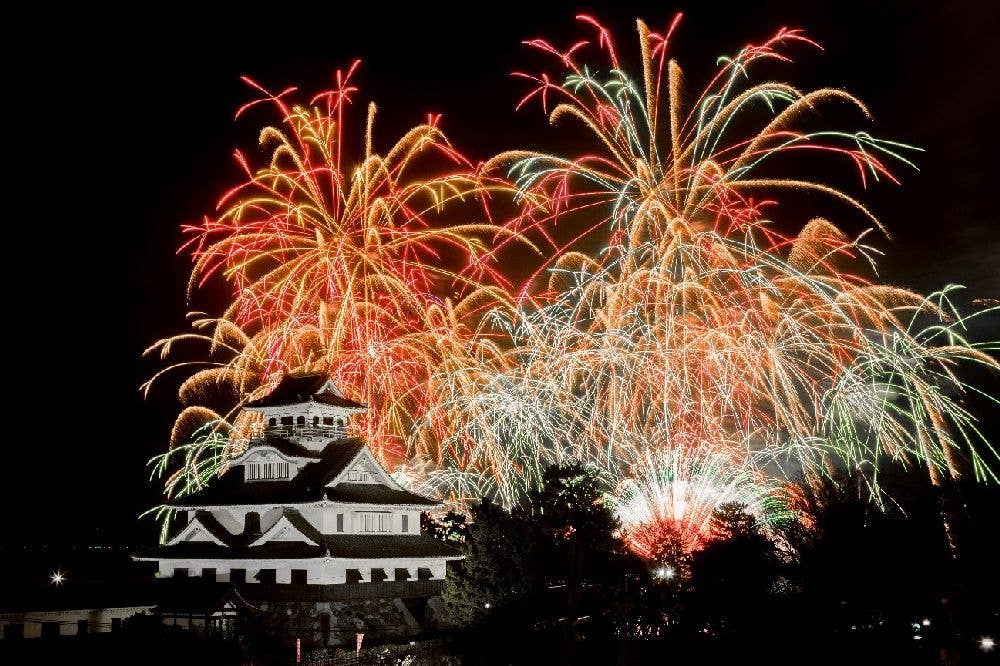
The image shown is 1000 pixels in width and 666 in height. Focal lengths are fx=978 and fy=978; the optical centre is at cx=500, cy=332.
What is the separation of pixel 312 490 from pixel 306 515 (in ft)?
4.67

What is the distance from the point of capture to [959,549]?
34.7 metres

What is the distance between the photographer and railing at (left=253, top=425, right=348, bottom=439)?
167 feet

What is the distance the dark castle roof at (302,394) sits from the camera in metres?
50.8

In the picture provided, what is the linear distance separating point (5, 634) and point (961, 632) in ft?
131

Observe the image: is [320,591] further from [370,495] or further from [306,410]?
[306,410]

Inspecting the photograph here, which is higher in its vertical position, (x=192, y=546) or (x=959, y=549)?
(x=192, y=546)

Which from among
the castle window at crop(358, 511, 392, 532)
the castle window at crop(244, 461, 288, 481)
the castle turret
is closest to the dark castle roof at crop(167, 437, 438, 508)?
the castle window at crop(244, 461, 288, 481)

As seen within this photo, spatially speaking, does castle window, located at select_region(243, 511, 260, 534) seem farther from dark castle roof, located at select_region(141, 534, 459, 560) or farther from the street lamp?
the street lamp

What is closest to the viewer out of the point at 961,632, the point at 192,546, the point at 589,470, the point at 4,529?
the point at 961,632

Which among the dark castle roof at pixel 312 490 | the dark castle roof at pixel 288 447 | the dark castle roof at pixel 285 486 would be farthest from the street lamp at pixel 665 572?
the dark castle roof at pixel 288 447

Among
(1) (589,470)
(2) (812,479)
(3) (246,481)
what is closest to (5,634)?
(3) (246,481)

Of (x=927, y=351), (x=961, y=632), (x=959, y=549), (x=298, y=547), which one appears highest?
(x=927, y=351)

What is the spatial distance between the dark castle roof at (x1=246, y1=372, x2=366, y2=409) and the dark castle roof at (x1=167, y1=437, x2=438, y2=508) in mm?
2179

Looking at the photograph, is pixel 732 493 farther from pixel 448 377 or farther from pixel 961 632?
pixel 448 377
